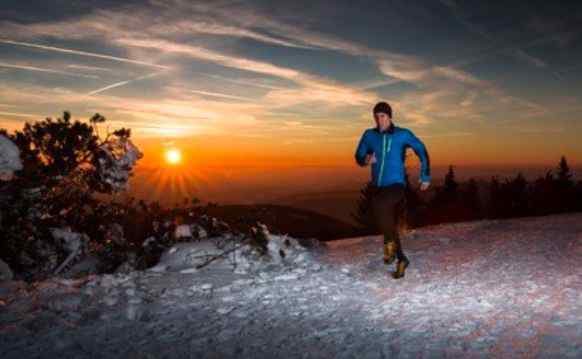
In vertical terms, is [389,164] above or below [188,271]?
above

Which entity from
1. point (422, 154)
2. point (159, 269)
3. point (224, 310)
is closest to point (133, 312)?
point (224, 310)

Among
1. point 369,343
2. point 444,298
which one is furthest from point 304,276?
point 369,343

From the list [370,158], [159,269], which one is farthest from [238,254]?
[370,158]

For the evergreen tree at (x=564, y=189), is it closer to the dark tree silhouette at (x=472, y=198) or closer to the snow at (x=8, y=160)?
the dark tree silhouette at (x=472, y=198)

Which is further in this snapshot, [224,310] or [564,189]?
[564,189]

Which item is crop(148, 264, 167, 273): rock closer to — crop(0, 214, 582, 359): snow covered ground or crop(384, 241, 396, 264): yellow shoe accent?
crop(0, 214, 582, 359): snow covered ground

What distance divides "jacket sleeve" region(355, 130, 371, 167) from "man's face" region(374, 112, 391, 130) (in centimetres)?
33

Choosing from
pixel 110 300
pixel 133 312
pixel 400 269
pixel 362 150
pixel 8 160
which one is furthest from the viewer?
pixel 8 160

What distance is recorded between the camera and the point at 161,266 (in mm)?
7879

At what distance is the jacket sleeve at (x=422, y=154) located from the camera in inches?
285

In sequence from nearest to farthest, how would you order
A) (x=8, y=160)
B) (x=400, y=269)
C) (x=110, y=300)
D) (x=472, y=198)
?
A: (x=110, y=300), (x=400, y=269), (x=8, y=160), (x=472, y=198)

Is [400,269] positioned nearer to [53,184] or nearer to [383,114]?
[383,114]

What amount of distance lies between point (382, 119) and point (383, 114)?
0.26 feet

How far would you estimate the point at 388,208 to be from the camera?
7.23m
